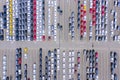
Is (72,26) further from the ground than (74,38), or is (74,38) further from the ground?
(72,26)

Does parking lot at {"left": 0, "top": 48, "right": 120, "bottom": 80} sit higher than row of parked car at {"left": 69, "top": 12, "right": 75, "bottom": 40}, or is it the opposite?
row of parked car at {"left": 69, "top": 12, "right": 75, "bottom": 40}

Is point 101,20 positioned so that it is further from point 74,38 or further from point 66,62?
point 66,62

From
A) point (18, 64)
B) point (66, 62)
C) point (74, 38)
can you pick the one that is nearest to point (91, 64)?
point (66, 62)

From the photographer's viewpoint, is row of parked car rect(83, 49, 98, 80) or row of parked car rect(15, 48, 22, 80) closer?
row of parked car rect(83, 49, 98, 80)

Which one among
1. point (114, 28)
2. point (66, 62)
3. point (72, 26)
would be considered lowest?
point (66, 62)

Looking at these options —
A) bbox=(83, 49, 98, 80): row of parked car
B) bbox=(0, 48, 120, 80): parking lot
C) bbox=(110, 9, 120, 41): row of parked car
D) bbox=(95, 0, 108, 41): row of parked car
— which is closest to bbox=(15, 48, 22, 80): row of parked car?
bbox=(0, 48, 120, 80): parking lot

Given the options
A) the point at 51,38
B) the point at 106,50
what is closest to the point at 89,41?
the point at 106,50

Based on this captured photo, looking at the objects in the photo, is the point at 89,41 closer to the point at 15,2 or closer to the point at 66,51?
the point at 66,51

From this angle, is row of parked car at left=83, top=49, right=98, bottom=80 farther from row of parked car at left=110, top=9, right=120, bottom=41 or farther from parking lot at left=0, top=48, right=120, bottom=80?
row of parked car at left=110, top=9, right=120, bottom=41
